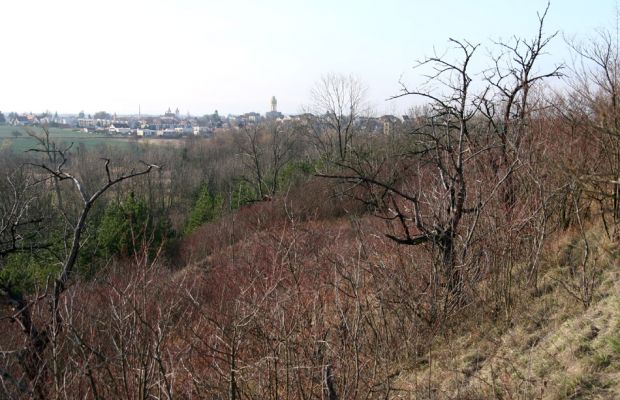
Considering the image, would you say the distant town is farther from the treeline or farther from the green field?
the treeline

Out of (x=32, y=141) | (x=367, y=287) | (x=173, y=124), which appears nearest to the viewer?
→ (x=367, y=287)

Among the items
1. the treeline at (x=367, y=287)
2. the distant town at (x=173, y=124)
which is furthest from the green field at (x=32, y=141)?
the treeline at (x=367, y=287)

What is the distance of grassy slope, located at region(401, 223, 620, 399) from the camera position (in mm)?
4473

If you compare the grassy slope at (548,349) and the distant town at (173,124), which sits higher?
the distant town at (173,124)

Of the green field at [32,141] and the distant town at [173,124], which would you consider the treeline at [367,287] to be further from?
the green field at [32,141]

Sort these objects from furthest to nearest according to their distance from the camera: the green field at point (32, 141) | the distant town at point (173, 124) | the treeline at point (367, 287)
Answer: the green field at point (32, 141), the distant town at point (173, 124), the treeline at point (367, 287)

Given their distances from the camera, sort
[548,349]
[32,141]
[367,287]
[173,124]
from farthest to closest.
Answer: [173,124] < [32,141] < [367,287] < [548,349]

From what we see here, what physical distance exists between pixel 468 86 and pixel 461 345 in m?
3.15

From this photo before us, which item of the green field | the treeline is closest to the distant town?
the green field

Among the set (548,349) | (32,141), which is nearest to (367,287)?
(548,349)

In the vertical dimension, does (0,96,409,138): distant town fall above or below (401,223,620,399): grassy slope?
above

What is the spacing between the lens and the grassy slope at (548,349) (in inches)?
176

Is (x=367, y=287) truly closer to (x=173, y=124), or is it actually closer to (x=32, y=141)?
(x=32, y=141)

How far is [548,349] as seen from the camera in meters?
5.23
